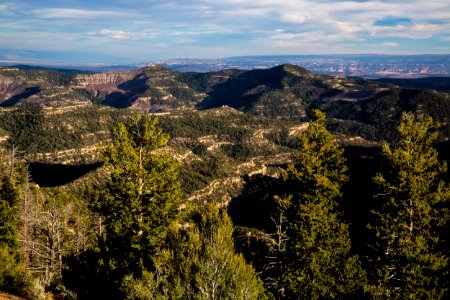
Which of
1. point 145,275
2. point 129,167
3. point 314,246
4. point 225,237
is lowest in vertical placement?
point 314,246

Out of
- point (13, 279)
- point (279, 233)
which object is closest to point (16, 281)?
point (13, 279)

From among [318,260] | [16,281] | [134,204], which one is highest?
[134,204]

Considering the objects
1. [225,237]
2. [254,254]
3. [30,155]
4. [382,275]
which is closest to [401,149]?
[382,275]

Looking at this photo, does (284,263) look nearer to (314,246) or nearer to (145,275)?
(314,246)

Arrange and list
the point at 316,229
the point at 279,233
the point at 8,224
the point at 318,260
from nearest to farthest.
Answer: the point at 318,260 → the point at 316,229 → the point at 279,233 → the point at 8,224

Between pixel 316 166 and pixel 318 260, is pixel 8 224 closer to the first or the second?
pixel 318 260

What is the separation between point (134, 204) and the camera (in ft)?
72.7

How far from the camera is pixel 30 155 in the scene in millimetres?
156875

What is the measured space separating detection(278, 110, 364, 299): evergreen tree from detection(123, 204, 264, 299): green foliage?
9.25 meters

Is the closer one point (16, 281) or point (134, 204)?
point (134, 204)

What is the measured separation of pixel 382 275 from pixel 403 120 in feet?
37.2

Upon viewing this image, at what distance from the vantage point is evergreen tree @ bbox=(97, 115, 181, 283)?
22281 mm

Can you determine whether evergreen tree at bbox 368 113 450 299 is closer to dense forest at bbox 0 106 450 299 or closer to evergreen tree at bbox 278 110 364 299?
dense forest at bbox 0 106 450 299

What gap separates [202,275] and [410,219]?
17.1 metres
